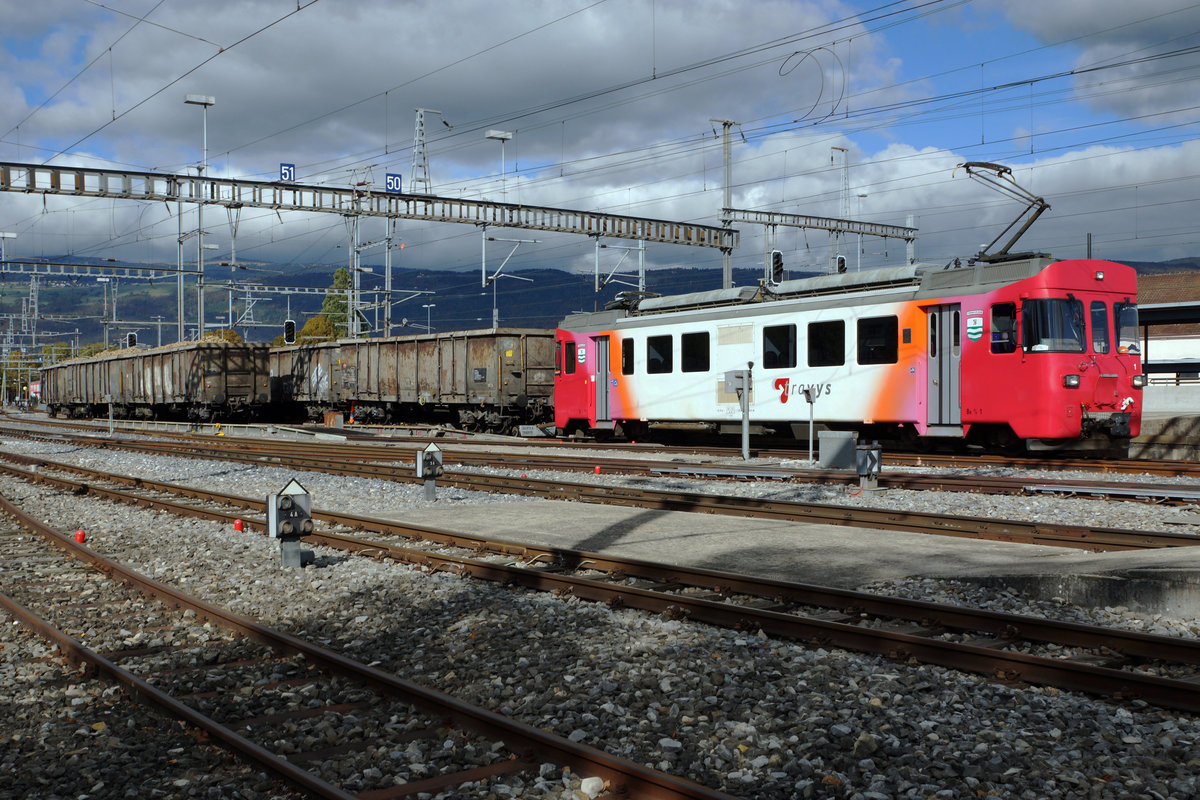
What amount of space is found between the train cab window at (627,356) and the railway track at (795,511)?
262 inches

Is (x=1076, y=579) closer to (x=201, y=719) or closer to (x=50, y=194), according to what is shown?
(x=201, y=719)

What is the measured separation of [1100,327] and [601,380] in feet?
38.3

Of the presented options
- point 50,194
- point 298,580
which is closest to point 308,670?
point 298,580

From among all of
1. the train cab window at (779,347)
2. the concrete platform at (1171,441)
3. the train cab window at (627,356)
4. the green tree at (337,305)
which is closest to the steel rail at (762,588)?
the train cab window at (779,347)

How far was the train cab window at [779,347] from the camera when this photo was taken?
19.6 metres

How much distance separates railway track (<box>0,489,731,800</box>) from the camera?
4.43m

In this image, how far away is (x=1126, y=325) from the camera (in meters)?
16.7

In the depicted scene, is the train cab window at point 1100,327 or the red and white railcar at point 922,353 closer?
the red and white railcar at point 922,353

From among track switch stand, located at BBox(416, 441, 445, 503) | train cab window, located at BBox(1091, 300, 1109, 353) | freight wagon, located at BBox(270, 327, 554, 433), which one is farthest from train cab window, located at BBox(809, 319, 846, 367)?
freight wagon, located at BBox(270, 327, 554, 433)

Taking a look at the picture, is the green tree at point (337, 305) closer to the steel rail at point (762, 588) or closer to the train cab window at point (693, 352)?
the train cab window at point (693, 352)

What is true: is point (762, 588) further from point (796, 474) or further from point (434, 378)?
point (434, 378)

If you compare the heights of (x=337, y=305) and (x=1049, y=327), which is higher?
(x=337, y=305)

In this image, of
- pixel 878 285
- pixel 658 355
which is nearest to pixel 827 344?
pixel 878 285

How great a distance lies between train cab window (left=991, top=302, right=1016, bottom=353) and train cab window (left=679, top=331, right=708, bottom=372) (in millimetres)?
6738
